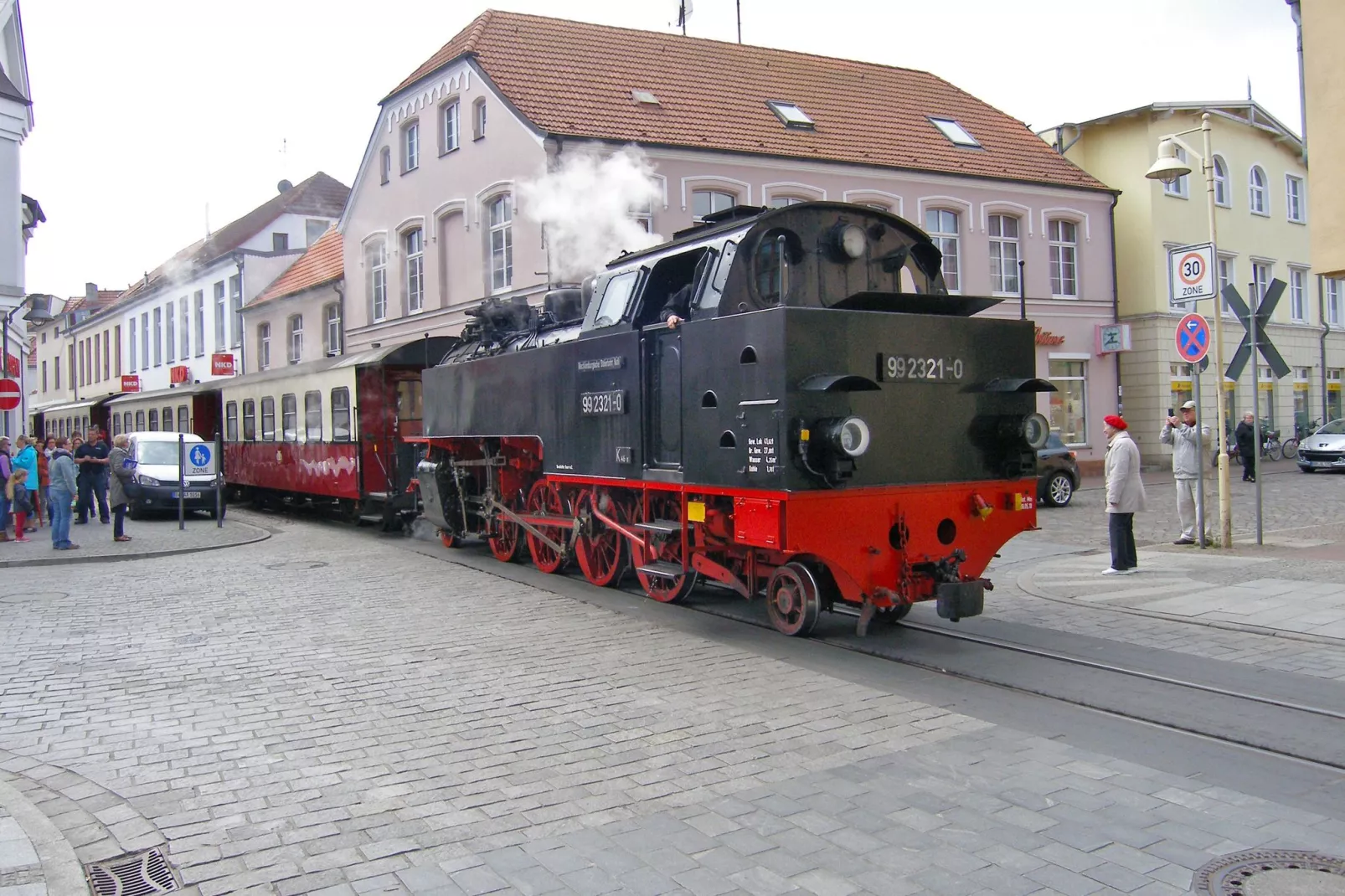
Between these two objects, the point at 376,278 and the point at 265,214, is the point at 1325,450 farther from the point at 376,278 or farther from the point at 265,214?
the point at 265,214

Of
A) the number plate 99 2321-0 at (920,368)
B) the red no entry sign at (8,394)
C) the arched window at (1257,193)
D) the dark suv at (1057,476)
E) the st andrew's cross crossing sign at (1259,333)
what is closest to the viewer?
the number plate 99 2321-0 at (920,368)

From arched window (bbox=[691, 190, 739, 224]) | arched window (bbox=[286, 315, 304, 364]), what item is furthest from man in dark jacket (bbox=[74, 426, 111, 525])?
arched window (bbox=[286, 315, 304, 364])

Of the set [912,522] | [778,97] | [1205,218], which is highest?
[778,97]

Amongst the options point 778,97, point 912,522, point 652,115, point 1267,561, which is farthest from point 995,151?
point 912,522

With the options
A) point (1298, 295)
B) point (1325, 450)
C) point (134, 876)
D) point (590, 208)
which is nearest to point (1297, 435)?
point (1298, 295)

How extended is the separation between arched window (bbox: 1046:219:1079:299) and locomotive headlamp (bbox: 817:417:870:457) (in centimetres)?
2087

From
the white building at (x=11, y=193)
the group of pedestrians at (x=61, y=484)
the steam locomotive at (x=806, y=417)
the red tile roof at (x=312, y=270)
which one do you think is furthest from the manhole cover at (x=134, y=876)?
the red tile roof at (x=312, y=270)

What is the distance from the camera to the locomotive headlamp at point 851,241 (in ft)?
24.7

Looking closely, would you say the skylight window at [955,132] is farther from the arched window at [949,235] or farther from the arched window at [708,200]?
the arched window at [708,200]

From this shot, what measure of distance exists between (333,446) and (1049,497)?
39.6 ft

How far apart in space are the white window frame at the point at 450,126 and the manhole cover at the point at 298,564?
12.7 m

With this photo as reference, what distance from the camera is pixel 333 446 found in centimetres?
1678

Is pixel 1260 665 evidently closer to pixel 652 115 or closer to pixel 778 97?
pixel 652 115

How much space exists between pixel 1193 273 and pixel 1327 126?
192 cm
